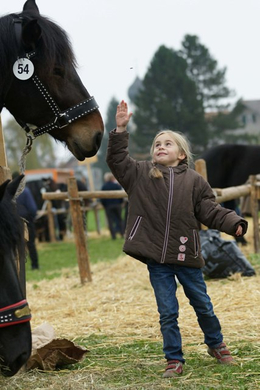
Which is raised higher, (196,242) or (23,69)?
(23,69)

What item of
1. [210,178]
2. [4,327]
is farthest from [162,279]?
[210,178]

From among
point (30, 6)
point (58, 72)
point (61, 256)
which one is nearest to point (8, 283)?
point (58, 72)

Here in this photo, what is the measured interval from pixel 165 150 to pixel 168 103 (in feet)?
158

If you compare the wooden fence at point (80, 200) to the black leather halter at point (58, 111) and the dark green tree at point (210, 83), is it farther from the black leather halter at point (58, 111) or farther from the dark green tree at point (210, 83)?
the dark green tree at point (210, 83)

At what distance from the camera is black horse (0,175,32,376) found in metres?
2.76

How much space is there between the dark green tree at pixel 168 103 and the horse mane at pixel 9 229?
46.7m

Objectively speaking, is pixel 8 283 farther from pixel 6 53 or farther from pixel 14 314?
pixel 6 53

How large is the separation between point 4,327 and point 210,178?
9.53m

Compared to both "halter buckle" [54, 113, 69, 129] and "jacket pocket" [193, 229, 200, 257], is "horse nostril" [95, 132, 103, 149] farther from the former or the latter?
"jacket pocket" [193, 229, 200, 257]

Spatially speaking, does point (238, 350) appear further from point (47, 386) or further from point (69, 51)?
point (69, 51)

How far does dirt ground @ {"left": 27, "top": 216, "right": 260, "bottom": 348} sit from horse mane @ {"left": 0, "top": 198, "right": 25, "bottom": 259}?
7.02 ft

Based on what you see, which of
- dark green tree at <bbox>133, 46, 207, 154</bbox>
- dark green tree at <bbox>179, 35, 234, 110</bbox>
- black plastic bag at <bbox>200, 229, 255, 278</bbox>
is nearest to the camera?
black plastic bag at <bbox>200, 229, 255, 278</bbox>

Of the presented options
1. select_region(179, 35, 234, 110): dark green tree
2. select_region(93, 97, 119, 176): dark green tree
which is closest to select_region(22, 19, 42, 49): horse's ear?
select_region(179, 35, 234, 110): dark green tree

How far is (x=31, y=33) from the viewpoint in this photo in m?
3.33
